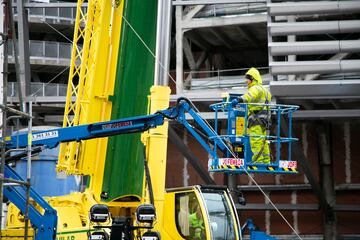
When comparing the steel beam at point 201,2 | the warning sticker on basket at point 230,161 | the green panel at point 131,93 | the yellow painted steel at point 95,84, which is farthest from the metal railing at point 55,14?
the warning sticker on basket at point 230,161

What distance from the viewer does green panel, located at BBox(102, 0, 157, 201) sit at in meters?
14.3

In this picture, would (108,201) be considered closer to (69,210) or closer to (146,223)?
(69,210)

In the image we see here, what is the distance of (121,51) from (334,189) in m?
16.8

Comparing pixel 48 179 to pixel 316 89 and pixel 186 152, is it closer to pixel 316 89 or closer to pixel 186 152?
pixel 186 152

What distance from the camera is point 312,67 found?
76.9 ft

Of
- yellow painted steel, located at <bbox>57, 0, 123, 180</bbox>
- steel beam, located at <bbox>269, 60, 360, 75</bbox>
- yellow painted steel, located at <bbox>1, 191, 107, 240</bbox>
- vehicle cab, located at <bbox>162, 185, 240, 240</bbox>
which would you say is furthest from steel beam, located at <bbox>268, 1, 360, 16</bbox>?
yellow painted steel, located at <bbox>1, 191, 107, 240</bbox>

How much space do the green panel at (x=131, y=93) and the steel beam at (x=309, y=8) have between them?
9193 mm

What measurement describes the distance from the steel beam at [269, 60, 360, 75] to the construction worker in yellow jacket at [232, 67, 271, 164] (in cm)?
924

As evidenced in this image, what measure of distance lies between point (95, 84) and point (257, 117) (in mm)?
3323

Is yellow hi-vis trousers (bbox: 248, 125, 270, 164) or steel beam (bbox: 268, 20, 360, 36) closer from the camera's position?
yellow hi-vis trousers (bbox: 248, 125, 270, 164)

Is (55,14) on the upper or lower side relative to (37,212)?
upper

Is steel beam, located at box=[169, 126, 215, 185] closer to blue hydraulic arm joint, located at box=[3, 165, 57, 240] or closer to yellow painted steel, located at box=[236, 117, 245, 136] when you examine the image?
yellow painted steel, located at box=[236, 117, 245, 136]

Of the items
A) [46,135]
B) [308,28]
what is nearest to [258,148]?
[46,135]

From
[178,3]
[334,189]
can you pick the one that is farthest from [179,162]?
[178,3]
